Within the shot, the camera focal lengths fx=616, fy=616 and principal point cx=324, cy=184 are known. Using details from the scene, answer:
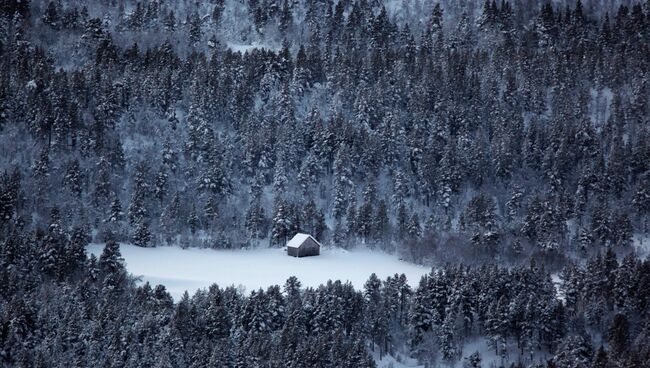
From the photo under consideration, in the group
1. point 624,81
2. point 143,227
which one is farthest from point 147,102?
point 624,81

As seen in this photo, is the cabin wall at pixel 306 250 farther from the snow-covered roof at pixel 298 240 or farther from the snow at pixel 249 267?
the snow at pixel 249 267

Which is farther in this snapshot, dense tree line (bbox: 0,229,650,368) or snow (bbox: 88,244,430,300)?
snow (bbox: 88,244,430,300)

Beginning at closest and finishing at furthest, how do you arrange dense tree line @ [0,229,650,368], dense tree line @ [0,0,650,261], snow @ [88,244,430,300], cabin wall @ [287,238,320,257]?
1. dense tree line @ [0,229,650,368]
2. snow @ [88,244,430,300]
3. cabin wall @ [287,238,320,257]
4. dense tree line @ [0,0,650,261]

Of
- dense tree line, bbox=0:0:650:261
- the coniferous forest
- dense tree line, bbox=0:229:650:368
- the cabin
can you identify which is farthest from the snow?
dense tree line, bbox=0:229:650:368

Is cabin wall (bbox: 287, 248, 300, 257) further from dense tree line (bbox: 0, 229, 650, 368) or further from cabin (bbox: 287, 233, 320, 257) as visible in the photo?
dense tree line (bbox: 0, 229, 650, 368)

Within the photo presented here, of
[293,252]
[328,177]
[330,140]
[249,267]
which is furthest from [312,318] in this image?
[330,140]
